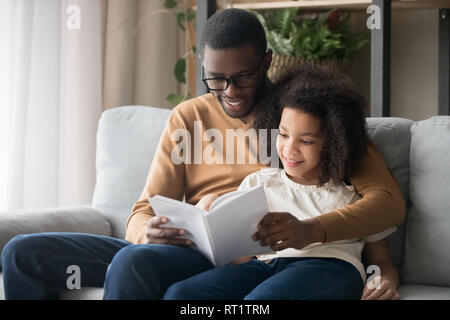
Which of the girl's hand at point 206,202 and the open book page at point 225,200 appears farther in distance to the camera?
the girl's hand at point 206,202

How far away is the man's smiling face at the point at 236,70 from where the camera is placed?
145 cm

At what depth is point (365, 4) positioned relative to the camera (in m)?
2.22

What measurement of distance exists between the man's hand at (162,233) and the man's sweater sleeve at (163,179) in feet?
0.46

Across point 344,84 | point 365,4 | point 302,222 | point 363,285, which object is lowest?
point 363,285

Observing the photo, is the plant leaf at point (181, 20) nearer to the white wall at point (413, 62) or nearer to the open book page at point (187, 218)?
the white wall at point (413, 62)

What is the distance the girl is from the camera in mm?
1220

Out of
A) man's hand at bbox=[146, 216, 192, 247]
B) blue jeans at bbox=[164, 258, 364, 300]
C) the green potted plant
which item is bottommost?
blue jeans at bbox=[164, 258, 364, 300]

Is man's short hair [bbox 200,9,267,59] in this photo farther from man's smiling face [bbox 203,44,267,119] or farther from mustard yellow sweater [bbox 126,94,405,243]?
mustard yellow sweater [bbox 126,94,405,243]

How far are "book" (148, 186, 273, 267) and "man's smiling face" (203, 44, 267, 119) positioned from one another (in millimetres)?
340

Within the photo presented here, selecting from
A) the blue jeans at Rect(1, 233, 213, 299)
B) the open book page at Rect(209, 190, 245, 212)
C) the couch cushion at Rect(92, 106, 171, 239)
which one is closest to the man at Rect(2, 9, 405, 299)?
the blue jeans at Rect(1, 233, 213, 299)

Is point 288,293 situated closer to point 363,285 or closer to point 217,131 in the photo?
point 363,285

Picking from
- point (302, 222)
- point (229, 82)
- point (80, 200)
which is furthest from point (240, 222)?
point (80, 200)

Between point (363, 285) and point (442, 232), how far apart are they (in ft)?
0.91

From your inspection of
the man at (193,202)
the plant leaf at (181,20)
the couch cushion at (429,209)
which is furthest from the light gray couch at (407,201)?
the plant leaf at (181,20)
